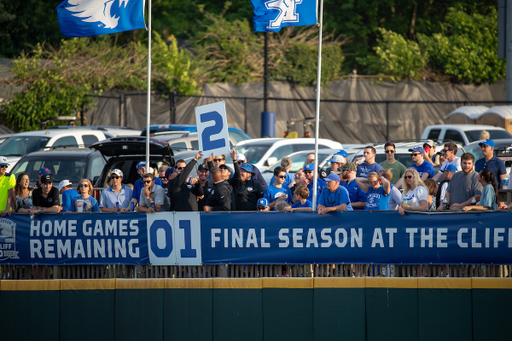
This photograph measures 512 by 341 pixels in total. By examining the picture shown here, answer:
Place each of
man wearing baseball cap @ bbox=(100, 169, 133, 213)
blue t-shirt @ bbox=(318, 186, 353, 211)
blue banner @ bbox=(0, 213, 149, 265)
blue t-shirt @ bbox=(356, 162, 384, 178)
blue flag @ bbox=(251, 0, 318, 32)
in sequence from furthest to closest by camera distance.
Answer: blue t-shirt @ bbox=(356, 162, 384, 178) → man wearing baseball cap @ bbox=(100, 169, 133, 213) → blue flag @ bbox=(251, 0, 318, 32) → blue t-shirt @ bbox=(318, 186, 353, 211) → blue banner @ bbox=(0, 213, 149, 265)

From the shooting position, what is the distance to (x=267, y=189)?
10281 mm

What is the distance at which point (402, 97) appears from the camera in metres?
30.0

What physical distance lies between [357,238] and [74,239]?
3.55m

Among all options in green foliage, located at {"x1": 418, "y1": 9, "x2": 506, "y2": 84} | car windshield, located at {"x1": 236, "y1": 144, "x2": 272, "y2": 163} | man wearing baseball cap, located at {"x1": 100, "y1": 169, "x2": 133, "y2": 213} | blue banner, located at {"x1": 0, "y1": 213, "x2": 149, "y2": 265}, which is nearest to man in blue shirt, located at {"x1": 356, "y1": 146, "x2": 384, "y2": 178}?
man wearing baseball cap, located at {"x1": 100, "y1": 169, "x2": 133, "y2": 213}

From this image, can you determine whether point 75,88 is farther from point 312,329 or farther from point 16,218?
point 312,329

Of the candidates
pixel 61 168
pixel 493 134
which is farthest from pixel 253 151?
pixel 493 134

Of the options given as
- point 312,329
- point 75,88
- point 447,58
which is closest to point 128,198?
point 312,329

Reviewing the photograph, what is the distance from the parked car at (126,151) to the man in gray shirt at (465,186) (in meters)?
4.98

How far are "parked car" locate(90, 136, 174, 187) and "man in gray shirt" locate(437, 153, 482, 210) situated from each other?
4982 millimetres

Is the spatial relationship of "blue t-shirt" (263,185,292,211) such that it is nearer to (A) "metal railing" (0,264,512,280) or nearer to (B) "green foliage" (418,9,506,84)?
(A) "metal railing" (0,264,512,280)

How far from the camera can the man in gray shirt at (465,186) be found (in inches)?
368

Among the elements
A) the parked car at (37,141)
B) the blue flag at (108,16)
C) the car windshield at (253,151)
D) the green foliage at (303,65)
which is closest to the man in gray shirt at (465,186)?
the blue flag at (108,16)

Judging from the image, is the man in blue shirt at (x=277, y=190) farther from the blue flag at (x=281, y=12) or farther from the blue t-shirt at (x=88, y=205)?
the blue t-shirt at (x=88, y=205)

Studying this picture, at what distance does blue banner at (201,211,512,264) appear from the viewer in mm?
7453
